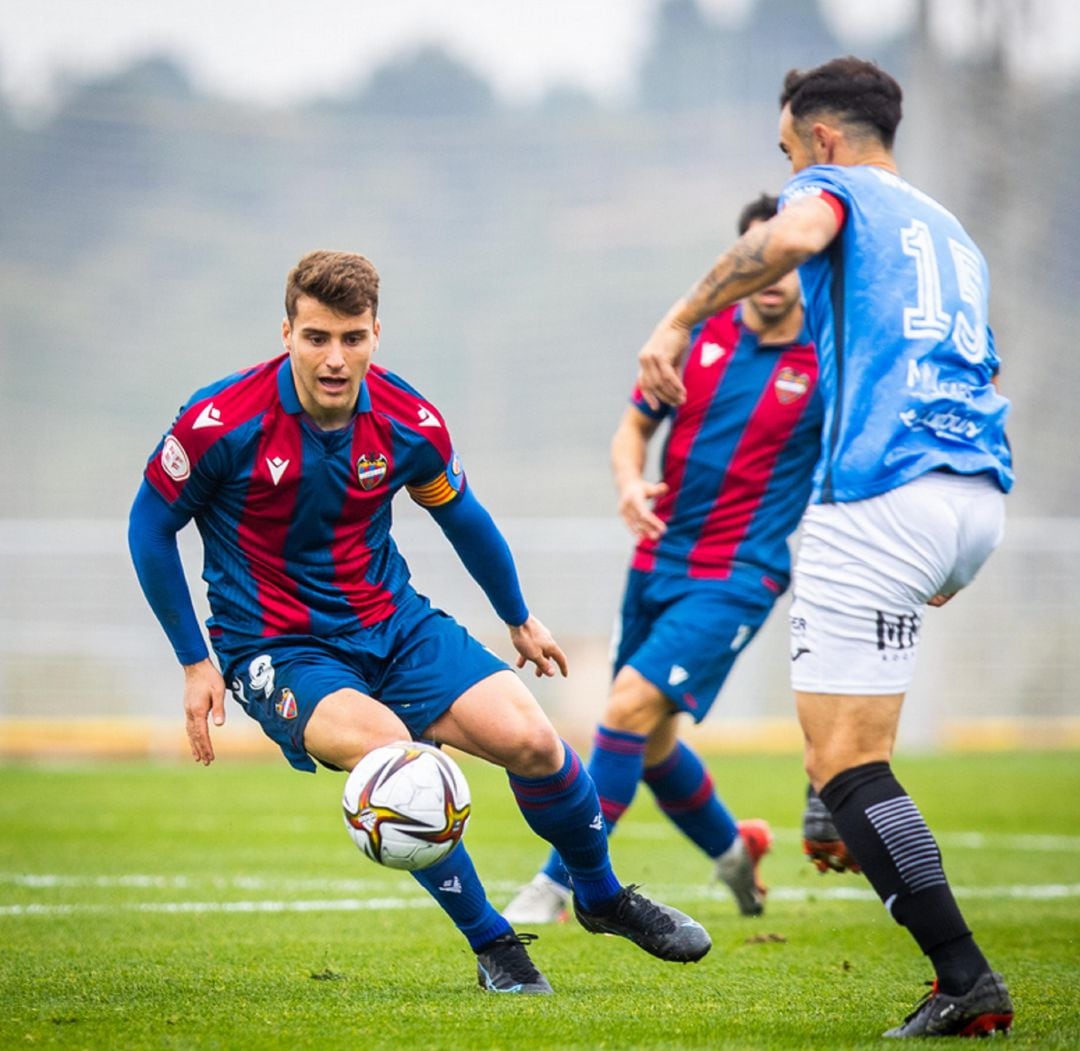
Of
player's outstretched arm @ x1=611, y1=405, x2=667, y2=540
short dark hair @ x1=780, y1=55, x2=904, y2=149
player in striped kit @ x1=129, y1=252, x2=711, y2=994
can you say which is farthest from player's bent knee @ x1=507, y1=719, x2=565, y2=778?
short dark hair @ x1=780, y1=55, x2=904, y2=149

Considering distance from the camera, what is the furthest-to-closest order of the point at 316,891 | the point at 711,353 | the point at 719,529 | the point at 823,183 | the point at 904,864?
the point at 316,891 → the point at 711,353 → the point at 719,529 → the point at 823,183 → the point at 904,864

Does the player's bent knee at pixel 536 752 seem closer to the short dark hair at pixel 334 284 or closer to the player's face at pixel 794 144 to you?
the short dark hair at pixel 334 284

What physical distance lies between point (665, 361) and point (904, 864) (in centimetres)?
132

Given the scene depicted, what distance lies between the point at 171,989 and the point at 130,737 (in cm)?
1180

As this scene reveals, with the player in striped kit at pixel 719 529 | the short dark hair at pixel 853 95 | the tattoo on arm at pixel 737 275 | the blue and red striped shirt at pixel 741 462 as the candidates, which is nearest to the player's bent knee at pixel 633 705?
the player in striped kit at pixel 719 529

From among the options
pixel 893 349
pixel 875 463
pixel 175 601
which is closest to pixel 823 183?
pixel 893 349

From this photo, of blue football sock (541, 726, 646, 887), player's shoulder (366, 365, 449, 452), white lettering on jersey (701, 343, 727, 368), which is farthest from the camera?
white lettering on jersey (701, 343, 727, 368)

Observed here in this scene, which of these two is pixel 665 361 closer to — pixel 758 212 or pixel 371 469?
pixel 371 469

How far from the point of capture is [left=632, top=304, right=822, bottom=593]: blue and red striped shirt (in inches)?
249

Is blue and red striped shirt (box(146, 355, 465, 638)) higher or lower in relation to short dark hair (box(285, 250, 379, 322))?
lower

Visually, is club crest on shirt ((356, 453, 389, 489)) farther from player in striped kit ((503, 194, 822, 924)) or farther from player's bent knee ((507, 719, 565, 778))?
player in striped kit ((503, 194, 822, 924))

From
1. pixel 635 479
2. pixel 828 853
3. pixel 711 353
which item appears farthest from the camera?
pixel 711 353

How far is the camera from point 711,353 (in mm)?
6457

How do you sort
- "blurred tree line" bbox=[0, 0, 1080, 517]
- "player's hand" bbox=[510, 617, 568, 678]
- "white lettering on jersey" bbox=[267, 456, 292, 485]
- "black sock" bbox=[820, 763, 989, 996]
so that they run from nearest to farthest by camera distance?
"black sock" bbox=[820, 763, 989, 996]
"white lettering on jersey" bbox=[267, 456, 292, 485]
"player's hand" bbox=[510, 617, 568, 678]
"blurred tree line" bbox=[0, 0, 1080, 517]
